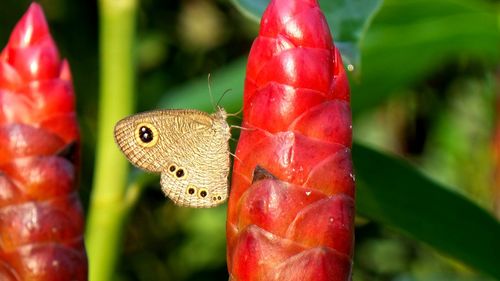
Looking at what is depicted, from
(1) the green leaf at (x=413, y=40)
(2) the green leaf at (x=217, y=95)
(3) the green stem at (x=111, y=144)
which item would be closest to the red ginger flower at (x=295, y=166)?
(3) the green stem at (x=111, y=144)

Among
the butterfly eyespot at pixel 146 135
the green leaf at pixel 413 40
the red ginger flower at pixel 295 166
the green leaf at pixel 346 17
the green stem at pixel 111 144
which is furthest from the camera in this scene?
the green leaf at pixel 413 40

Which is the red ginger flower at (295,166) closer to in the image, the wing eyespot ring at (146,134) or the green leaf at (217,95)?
the wing eyespot ring at (146,134)

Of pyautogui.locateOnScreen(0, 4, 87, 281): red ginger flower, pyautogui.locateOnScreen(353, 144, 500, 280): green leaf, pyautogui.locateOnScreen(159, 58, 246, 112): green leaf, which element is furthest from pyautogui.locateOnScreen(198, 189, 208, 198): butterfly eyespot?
pyautogui.locateOnScreen(159, 58, 246, 112): green leaf

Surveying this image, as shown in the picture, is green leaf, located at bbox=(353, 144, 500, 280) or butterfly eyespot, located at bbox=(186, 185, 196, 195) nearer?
butterfly eyespot, located at bbox=(186, 185, 196, 195)

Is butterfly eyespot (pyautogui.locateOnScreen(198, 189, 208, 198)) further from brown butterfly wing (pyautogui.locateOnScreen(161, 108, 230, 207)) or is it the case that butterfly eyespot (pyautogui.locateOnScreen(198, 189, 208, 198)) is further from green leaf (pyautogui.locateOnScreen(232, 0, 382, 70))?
green leaf (pyautogui.locateOnScreen(232, 0, 382, 70))

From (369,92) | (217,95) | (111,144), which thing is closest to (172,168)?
(111,144)

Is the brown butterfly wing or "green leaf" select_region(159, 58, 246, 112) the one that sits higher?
the brown butterfly wing

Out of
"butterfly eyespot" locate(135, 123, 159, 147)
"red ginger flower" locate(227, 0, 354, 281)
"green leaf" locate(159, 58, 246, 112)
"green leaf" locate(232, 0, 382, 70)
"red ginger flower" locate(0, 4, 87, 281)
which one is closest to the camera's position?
"red ginger flower" locate(227, 0, 354, 281)
